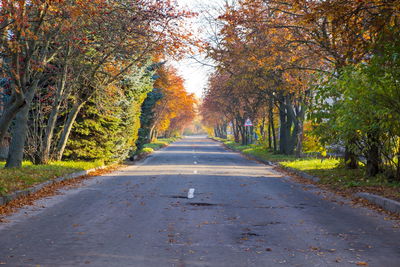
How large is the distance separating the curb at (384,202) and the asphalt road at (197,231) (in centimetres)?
52

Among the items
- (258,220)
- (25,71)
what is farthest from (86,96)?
(258,220)

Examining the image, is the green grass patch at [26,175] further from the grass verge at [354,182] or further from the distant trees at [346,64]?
the grass verge at [354,182]

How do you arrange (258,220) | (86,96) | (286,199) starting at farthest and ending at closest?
(86,96), (286,199), (258,220)

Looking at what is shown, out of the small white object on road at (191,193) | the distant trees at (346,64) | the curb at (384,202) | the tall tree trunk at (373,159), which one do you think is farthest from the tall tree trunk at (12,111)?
the tall tree trunk at (373,159)

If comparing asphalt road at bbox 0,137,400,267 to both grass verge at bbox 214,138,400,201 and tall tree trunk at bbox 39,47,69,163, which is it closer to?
grass verge at bbox 214,138,400,201

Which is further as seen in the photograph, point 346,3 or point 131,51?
point 131,51

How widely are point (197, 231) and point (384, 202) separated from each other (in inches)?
205

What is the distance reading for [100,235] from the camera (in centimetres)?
753

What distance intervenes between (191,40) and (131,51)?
9.09 feet

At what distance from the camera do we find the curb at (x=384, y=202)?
33.9 ft

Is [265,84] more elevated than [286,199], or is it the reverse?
[265,84]

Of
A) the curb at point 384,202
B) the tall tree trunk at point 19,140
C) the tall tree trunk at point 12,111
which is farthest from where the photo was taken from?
the tall tree trunk at point 19,140

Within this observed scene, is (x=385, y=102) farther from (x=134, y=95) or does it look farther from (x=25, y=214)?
(x=134, y=95)

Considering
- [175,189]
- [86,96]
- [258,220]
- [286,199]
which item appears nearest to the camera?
[258,220]
